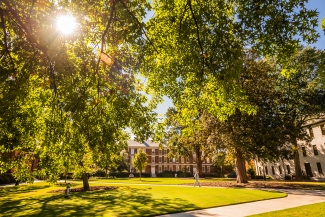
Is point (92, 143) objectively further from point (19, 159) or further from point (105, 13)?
point (19, 159)

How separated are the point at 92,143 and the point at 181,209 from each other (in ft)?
18.7

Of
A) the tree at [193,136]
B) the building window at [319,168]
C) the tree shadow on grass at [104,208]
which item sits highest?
the tree at [193,136]

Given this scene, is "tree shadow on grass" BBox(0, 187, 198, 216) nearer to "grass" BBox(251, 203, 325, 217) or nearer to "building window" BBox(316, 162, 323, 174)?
"grass" BBox(251, 203, 325, 217)

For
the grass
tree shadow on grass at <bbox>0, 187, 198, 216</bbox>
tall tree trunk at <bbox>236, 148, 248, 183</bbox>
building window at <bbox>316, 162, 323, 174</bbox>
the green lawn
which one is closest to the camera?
the grass

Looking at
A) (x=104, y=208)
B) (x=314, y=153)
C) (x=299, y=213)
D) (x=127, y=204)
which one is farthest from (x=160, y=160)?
(x=299, y=213)

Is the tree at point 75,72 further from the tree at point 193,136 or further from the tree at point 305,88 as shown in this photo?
the tree at point 305,88

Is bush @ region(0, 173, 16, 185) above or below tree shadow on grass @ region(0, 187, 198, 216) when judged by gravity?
above

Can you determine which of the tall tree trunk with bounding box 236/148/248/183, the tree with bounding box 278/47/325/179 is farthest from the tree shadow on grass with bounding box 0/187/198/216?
the tree with bounding box 278/47/325/179

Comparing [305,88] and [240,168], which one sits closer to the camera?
[240,168]

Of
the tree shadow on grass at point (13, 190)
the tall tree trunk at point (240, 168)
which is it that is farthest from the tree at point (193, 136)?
the tree shadow on grass at point (13, 190)

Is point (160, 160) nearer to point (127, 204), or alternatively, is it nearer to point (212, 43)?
point (127, 204)

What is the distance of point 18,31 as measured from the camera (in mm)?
8508

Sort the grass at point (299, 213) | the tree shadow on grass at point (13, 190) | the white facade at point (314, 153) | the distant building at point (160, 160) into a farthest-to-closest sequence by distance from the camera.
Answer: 1. the distant building at point (160, 160)
2. the white facade at point (314, 153)
3. the tree shadow on grass at point (13, 190)
4. the grass at point (299, 213)

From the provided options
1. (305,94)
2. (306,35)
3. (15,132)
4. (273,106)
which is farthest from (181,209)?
(305,94)
